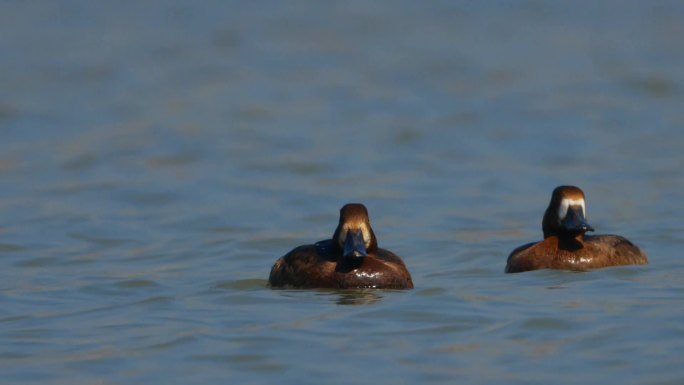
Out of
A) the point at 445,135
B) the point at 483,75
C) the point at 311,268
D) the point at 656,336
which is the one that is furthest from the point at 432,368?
the point at 483,75

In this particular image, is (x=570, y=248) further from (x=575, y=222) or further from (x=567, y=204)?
(x=567, y=204)

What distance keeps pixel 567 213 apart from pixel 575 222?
0.16 meters

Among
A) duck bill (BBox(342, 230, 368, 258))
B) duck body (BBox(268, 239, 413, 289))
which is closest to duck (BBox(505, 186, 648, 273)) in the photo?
duck body (BBox(268, 239, 413, 289))

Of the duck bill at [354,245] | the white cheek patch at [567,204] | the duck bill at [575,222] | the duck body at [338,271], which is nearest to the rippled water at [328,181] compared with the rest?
the duck body at [338,271]

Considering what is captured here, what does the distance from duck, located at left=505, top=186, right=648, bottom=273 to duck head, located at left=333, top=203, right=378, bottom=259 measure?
153 centimetres

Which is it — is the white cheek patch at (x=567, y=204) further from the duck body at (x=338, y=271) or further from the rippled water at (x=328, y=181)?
the duck body at (x=338, y=271)

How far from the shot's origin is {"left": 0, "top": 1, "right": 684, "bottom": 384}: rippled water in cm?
972

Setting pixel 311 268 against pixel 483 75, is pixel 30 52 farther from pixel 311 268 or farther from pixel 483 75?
pixel 311 268

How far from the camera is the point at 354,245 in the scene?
11.3m

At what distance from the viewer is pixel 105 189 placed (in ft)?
57.1

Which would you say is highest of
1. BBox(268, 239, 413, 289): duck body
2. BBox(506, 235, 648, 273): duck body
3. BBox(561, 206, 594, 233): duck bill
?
BBox(561, 206, 594, 233): duck bill

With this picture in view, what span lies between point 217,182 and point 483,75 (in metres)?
7.65

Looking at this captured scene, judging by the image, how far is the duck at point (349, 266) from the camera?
11.5 m

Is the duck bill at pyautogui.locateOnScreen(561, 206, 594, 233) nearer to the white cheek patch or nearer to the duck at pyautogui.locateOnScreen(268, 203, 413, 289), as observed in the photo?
the white cheek patch
